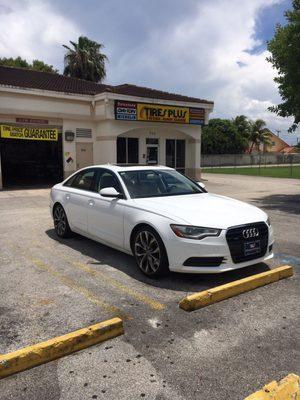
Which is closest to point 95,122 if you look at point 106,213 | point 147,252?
point 106,213

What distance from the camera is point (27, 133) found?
20.1 meters

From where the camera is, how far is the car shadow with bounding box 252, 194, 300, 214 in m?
12.9

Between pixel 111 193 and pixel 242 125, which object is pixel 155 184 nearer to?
pixel 111 193

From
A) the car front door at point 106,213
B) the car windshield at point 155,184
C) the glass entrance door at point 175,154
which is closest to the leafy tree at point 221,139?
the glass entrance door at point 175,154

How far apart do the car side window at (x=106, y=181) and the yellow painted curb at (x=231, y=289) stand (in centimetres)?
237

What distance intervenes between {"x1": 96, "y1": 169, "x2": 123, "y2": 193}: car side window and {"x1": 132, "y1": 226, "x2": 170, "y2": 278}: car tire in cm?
107

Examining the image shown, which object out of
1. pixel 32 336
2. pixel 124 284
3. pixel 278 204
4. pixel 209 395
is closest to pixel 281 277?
pixel 124 284

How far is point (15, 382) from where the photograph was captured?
10.3 feet

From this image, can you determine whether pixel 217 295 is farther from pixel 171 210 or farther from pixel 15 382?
pixel 15 382

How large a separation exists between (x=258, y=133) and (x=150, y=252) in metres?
77.4

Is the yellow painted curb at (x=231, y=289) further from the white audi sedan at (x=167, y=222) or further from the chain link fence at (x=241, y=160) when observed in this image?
the chain link fence at (x=241, y=160)

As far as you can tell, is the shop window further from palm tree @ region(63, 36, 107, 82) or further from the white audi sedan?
palm tree @ region(63, 36, 107, 82)

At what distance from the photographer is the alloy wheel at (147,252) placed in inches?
209

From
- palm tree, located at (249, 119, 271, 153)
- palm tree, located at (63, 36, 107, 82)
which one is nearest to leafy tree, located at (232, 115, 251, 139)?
→ palm tree, located at (249, 119, 271, 153)
